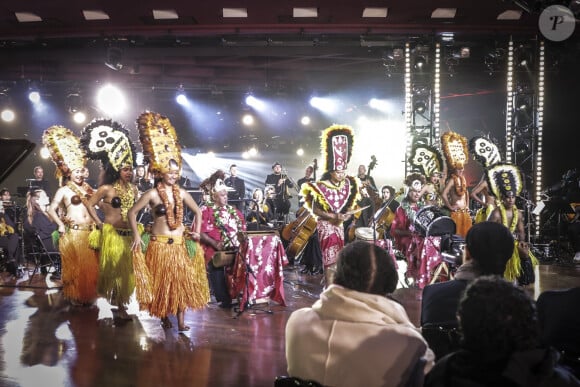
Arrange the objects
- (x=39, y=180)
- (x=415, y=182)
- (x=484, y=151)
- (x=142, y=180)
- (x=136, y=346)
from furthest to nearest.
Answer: (x=142, y=180)
(x=39, y=180)
(x=484, y=151)
(x=415, y=182)
(x=136, y=346)

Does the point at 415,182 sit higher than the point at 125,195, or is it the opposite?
the point at 415,182

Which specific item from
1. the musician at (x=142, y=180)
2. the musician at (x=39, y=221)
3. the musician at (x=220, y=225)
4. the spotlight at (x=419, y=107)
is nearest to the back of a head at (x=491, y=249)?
the musician at (x=220, y=225)

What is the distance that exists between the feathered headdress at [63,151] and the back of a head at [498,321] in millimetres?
6717

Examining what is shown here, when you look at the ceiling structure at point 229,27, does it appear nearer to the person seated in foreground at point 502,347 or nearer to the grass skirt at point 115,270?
A: the grass skirt at point 115,270

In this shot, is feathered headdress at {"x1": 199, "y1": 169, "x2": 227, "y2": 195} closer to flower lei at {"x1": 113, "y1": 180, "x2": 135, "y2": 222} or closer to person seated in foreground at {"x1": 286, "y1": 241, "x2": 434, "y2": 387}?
flower lei at {"x1": 113, "y1": 180, "x2": 135, "y2": 222}

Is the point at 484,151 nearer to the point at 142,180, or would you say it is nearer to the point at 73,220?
the point at 73,220

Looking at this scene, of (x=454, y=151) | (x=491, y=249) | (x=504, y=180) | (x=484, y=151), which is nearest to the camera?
(x=491, y=249)

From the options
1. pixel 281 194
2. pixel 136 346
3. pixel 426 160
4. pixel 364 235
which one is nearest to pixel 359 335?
pixel 136 346

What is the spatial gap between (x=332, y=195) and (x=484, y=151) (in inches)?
142

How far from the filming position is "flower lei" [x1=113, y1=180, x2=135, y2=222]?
6598 mm

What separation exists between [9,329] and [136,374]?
2.45 m

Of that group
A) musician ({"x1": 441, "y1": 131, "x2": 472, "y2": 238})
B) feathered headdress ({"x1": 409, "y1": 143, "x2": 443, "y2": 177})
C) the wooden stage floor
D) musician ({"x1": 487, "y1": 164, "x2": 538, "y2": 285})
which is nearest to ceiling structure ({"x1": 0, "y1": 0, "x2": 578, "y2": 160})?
musician ({"x1": 441, "y1": 131, "x2": 472, "y2": 238})

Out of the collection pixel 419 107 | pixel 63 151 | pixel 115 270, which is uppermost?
pixel 419 107

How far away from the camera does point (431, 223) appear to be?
739 cm
